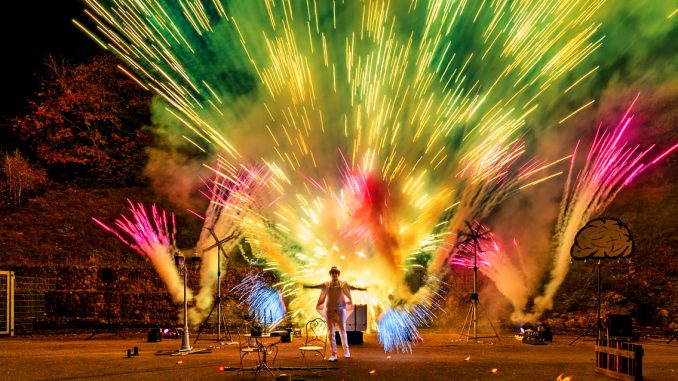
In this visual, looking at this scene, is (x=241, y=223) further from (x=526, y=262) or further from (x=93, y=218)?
(x=526, y=262)

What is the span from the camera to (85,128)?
33000mm

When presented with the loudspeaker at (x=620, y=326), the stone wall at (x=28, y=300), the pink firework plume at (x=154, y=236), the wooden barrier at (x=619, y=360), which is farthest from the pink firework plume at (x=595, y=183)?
the stone wall at (x=28, y=300)

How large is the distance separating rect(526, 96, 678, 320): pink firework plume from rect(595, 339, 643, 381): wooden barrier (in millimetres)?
8999

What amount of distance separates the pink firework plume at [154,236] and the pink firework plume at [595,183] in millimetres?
12079

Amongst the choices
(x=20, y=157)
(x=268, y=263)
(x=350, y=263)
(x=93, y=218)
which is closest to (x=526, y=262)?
(x=350, y=263)

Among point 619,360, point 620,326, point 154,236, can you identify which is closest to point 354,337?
point 620,326

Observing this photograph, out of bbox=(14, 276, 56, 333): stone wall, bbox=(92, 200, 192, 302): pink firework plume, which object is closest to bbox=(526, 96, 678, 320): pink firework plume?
bbox=(92, 200, 192, 302): pink firework plume

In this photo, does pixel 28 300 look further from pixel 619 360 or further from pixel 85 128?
pixel 619 360

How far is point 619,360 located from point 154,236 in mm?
21883

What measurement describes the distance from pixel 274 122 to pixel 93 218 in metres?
8.51

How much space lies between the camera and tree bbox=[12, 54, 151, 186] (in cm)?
3172

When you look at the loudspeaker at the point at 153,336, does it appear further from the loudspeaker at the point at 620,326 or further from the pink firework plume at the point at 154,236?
the loudspeaker at the point at 620,326

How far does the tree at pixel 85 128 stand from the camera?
104ft

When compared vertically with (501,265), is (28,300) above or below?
below
